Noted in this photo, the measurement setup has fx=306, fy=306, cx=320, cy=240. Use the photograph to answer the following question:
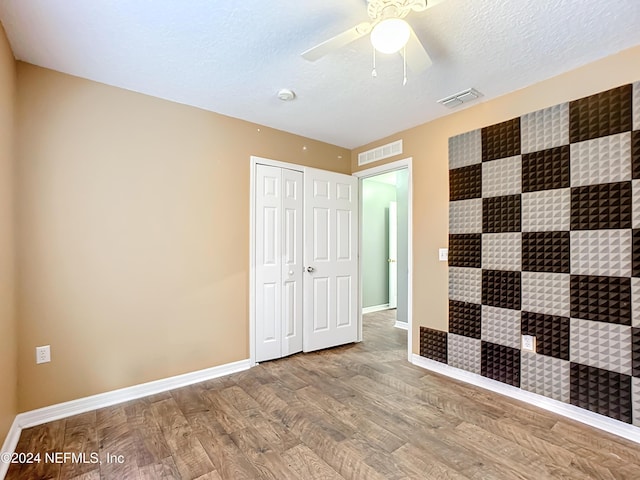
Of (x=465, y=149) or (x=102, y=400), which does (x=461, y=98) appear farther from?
(x=102, y=400)

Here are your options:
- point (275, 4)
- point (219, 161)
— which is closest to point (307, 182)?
point (219, 161)

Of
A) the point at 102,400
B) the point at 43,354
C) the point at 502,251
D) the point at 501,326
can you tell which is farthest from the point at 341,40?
the point at 102,400

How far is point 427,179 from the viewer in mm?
3148

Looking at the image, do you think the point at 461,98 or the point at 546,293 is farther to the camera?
the point at 461,98

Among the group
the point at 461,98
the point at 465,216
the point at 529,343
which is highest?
the point at 461,98

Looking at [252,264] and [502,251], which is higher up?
[502,251]

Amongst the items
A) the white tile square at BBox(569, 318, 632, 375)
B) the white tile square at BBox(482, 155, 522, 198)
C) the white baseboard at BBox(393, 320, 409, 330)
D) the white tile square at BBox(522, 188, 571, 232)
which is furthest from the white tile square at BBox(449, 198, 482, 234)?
the white baseboard at BBox(393, 320, 409, 330)

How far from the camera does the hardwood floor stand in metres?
1.69

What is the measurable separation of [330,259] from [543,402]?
2.32m

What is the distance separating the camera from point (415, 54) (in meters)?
1.67

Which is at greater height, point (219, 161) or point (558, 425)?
point (219, 161)

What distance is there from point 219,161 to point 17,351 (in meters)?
2.06

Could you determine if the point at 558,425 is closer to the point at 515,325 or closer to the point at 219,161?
the point at 515,325

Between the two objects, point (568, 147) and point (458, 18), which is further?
point (568, 147)
